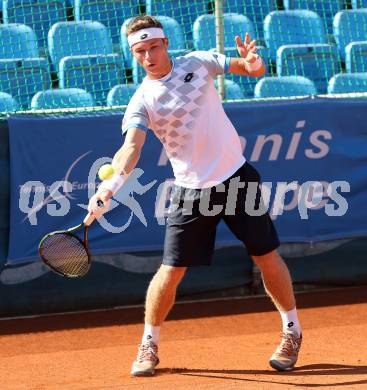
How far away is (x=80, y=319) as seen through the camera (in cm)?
695

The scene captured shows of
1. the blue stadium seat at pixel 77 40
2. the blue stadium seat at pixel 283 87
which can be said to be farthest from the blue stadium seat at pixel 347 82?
the blue stadium seat at pixel 77 40

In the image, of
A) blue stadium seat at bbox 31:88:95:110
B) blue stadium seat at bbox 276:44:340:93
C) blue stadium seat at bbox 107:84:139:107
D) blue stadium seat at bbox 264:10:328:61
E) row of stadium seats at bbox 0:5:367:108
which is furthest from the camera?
blue stadium seat at bbox 264:10:328:61

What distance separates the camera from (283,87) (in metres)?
8.45

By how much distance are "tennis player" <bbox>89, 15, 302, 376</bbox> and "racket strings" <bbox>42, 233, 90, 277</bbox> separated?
19.1 inches

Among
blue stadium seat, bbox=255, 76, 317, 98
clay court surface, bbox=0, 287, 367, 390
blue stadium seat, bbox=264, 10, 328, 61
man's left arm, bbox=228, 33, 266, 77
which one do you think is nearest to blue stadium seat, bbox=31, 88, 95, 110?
blue stadium seat, bbox=255, 76, 317, 98

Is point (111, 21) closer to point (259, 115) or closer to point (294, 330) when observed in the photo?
point (259, 115)

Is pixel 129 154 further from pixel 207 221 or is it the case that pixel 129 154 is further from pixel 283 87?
pixel 283 87

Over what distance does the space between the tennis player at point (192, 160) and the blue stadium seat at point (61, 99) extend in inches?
102

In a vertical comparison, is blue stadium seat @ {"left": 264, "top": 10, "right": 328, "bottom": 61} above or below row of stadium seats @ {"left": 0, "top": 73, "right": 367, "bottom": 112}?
above

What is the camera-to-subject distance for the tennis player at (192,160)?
5.00 metres

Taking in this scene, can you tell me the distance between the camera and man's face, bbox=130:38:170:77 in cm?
497

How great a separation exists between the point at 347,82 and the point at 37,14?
300 cm

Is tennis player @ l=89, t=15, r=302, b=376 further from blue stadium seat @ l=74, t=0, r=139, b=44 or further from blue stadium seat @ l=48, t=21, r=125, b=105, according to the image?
blue stadium seat @ l=74, t=0, r=139, b=44

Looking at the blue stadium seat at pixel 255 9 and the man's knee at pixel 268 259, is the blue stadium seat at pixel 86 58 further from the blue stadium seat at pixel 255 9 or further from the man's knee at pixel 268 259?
the man's knee at pixel 268 259
